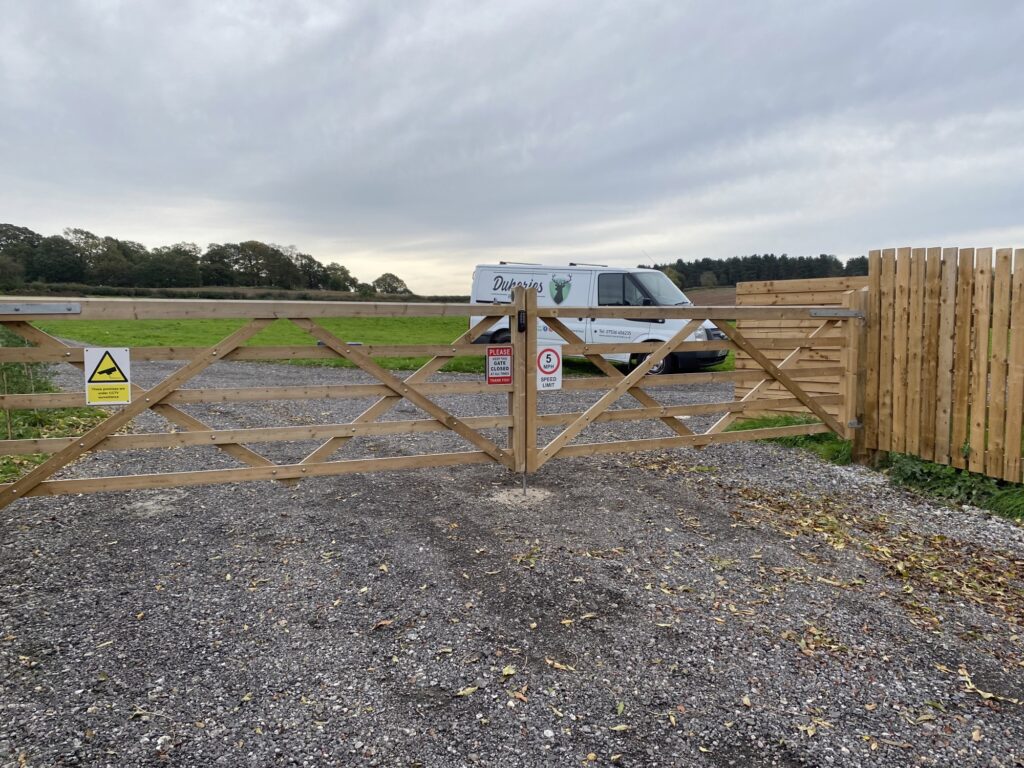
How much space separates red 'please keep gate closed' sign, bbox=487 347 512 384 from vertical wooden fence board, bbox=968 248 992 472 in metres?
4.30

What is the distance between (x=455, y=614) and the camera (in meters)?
3.79

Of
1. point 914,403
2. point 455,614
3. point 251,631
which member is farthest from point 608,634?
point 914,403

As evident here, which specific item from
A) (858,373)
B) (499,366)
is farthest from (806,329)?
(499,366)

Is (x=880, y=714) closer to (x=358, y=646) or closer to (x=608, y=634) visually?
(x=608, y=634)

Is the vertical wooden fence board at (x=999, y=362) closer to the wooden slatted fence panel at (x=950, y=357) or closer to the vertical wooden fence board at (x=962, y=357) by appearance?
the wooden slatted fence panel at (x=950, y=357)

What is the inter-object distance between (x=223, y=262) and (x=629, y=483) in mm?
34189

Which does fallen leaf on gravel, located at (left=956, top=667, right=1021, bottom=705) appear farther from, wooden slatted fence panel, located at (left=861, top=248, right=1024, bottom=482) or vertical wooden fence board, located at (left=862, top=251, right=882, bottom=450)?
vertical wooden fence board, located at (left=862, top=251, right=882, bottom=450)

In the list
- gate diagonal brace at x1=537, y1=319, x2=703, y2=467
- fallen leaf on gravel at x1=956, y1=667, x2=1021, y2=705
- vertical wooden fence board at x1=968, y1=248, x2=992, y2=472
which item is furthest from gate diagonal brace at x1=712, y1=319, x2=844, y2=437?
fallen leaf on gravel at x1=956, y1=667, x2=1021, y2=705

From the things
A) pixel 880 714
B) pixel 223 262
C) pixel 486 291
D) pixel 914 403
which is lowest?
pixel 880 714

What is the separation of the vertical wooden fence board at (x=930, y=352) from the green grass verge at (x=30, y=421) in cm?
900

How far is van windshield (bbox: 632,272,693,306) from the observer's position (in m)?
13.4

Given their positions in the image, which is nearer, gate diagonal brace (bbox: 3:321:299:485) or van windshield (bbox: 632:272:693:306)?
gate diagonal brace (bbox: 3:321:299:485)

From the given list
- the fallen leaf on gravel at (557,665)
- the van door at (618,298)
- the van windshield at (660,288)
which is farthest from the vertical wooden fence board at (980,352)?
the van door at (618,298)

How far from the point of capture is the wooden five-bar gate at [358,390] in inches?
188
